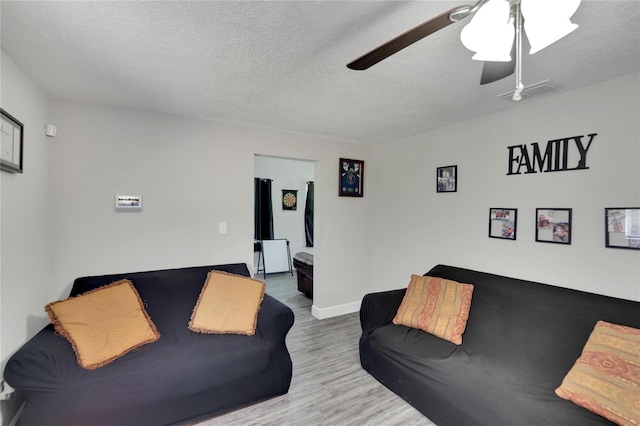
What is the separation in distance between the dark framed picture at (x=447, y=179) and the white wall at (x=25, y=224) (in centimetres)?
342

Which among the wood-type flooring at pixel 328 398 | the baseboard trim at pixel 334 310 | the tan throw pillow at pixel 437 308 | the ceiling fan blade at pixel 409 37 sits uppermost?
the ceiling fan blade at pixel 409 37

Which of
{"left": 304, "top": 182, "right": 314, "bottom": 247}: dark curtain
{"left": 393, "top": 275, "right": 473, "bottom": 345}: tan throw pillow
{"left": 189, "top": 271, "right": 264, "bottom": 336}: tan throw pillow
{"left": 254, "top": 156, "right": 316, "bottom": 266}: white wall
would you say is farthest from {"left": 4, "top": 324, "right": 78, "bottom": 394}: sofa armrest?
{"left": 304, "top": 182, "right": 314, "bottom": 247}: dark curtain

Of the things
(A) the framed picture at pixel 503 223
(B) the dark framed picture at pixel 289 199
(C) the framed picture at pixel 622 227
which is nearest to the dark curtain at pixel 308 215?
(B) the dark framed picture at pixel 289 199

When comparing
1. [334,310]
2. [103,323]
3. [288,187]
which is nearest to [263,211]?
[288,187]

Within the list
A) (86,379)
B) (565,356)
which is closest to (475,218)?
(565,356)

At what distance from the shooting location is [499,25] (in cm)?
106

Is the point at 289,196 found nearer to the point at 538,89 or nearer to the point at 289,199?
the point at 289,199

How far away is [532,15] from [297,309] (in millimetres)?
3782

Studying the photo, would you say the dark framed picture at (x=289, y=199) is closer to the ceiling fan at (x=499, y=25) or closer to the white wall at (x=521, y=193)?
the white wall at (x=521, y=193)

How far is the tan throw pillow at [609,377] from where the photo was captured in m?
1.40

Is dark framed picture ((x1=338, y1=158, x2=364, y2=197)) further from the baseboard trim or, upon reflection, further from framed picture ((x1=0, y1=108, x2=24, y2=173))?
framed picture ((x1=0, y1=108, x2=24, y2=173))

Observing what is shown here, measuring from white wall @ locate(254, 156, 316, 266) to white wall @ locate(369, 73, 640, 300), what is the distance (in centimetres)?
274

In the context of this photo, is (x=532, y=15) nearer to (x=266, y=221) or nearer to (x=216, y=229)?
(x=216, y=229)

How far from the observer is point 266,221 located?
588 centimetres
